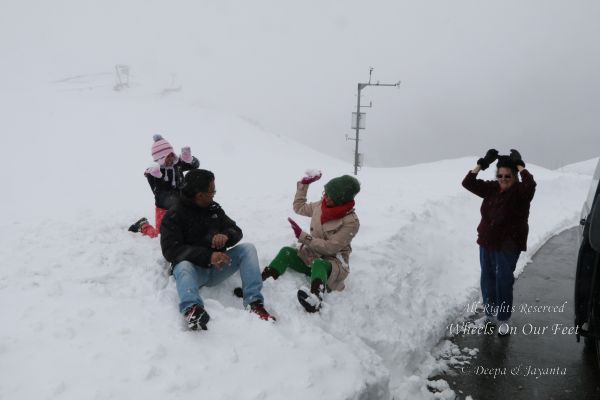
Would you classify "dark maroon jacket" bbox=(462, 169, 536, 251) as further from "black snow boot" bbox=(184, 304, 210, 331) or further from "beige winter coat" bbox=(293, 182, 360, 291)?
"black snow boot" bbox=(184, 304, 210, 331)


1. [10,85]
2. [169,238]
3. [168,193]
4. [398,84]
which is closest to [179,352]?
[169,238]

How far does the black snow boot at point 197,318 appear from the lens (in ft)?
11.3

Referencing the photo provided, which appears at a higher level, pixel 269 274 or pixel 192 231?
pixel 192 231

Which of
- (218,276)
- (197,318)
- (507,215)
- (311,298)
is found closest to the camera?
(197,318)

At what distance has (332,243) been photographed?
4.60 meters

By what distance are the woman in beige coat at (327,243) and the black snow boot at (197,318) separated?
120cm

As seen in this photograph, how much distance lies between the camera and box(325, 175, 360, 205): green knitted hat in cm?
457

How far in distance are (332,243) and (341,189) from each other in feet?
1.94

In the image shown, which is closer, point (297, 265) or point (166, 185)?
point (297, 265)

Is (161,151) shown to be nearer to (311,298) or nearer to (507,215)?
(311,298)

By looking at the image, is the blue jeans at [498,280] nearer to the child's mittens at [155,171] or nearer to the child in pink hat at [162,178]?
the child in pink hat at [162,178]

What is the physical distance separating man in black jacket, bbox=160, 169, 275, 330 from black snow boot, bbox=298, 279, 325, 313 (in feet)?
1.48

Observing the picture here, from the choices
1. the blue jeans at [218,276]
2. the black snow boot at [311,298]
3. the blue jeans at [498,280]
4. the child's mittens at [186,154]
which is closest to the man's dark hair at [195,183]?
the blue jeans at [218,276]

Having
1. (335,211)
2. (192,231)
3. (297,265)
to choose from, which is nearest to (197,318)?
(192,231)
